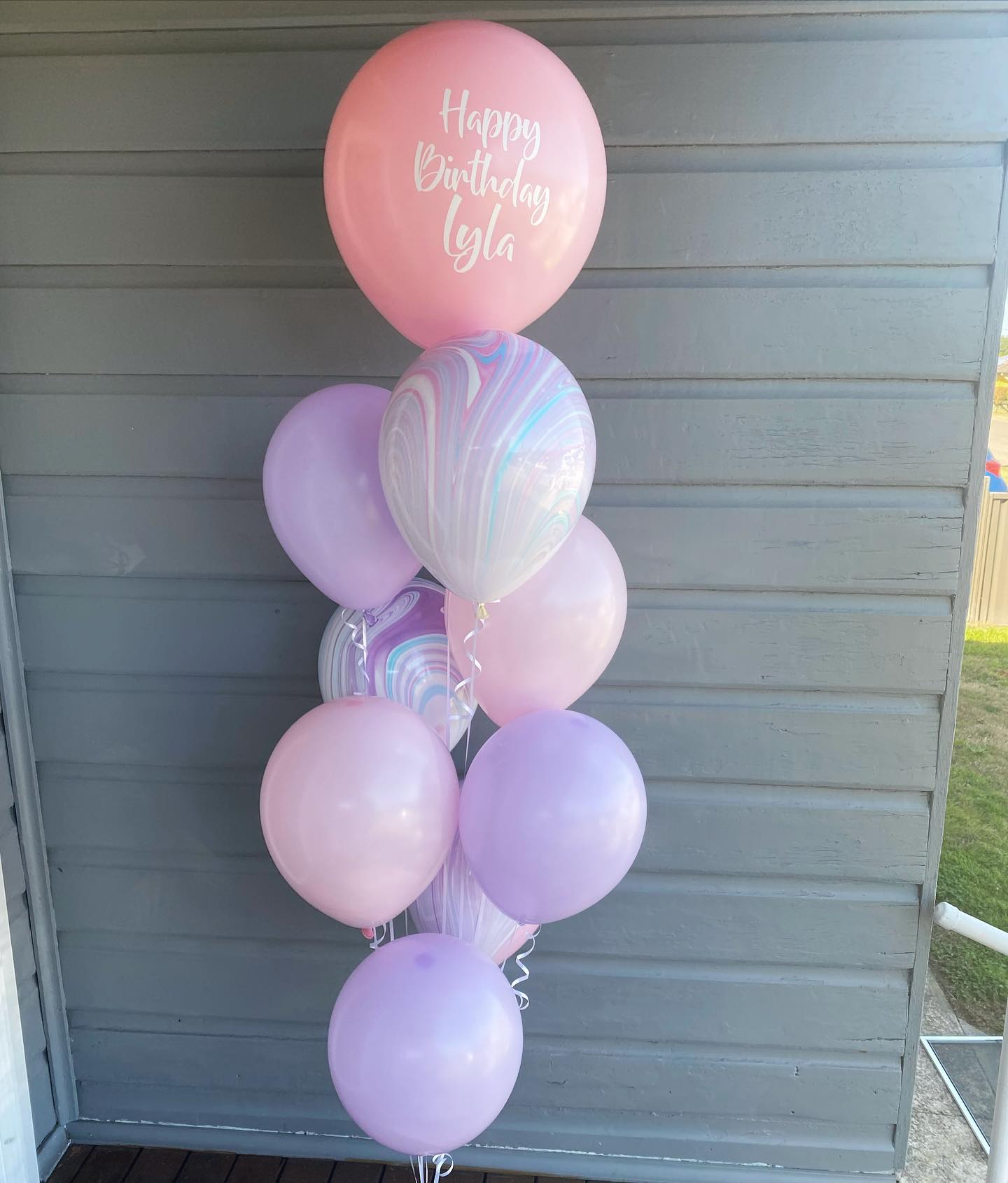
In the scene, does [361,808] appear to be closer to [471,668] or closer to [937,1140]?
[471,668]

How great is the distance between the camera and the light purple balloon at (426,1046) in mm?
1146

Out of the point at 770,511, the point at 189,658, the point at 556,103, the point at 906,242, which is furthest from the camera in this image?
the point at 189,658

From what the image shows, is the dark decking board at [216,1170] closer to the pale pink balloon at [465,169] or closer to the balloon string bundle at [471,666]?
the balloon string bundle at [471,666]

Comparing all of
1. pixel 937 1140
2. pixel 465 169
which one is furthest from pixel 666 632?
pixel 937 1140

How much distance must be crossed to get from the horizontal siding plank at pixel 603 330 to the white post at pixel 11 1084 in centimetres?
106

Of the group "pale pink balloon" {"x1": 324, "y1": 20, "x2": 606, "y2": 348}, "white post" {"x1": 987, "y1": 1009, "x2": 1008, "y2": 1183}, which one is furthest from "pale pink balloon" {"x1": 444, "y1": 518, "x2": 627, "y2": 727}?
"white post" {"x1": 987, "y1": 1009, "x2": 1008, "y2": 1183}

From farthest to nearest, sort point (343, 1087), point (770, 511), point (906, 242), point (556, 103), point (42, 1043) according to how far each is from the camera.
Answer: point (42, 1043)
point (770, 511)
point (906, 242)
point (343, 1087)
point (556, 103)

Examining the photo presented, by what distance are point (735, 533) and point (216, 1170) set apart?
5.56ft

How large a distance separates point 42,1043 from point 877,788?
5.90 ft

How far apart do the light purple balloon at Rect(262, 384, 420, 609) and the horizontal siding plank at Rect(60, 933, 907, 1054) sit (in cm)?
94

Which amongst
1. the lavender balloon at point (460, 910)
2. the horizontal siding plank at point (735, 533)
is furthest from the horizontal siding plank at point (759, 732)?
the lavender balloon at point (460, 910)

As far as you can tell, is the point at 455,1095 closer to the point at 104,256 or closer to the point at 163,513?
the point at 163,513

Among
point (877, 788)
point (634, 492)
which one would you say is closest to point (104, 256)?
point (634, 492)

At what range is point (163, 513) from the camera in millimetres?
1682
